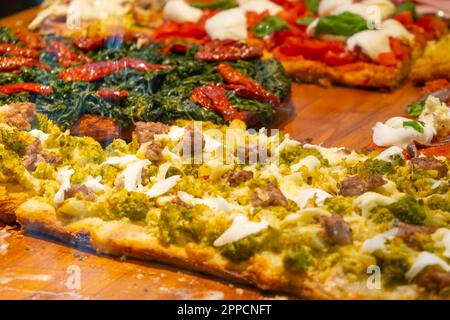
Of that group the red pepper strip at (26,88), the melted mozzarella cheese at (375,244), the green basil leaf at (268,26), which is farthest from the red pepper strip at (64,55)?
the melted mozzarella cheese at (375,244)

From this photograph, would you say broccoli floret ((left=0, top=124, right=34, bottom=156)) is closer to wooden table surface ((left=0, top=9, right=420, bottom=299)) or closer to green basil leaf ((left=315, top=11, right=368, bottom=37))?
wooden table surface ((left=0, top=9, right=420, bottom=299))

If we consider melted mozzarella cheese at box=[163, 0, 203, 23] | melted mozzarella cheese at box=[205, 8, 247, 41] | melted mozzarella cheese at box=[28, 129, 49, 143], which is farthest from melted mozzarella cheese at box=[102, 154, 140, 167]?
melted mozzarella cheese at box=[163, 0, 203, 23]

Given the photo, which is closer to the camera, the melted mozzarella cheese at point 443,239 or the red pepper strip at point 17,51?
the melted mozzarella cheese at point 443,239

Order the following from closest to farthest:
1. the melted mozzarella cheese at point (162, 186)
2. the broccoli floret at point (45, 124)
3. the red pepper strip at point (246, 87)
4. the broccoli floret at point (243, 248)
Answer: the broccoli floret at point (243, 248), the melted mozzarella cheese at point (162, 186), the broccoli floret at point (45, 124), the red pepper strip at point (246, 87)

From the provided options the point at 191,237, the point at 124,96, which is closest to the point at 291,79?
the point at 124,96

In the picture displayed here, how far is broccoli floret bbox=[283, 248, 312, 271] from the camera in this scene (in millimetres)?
4445

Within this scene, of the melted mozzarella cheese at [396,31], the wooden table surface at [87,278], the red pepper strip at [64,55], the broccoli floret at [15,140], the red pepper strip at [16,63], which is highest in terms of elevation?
the melted mozzarella cheese at [396,31]

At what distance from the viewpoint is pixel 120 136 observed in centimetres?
661

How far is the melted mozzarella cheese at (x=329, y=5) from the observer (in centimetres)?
905

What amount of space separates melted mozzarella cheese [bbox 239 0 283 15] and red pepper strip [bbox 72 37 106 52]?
212 centimetres

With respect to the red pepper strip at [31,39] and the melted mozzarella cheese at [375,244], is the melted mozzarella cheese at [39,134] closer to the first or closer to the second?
the red pepper strip at [31,39]

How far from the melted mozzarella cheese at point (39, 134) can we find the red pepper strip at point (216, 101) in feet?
4.62

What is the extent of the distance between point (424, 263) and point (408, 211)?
0.48 m
